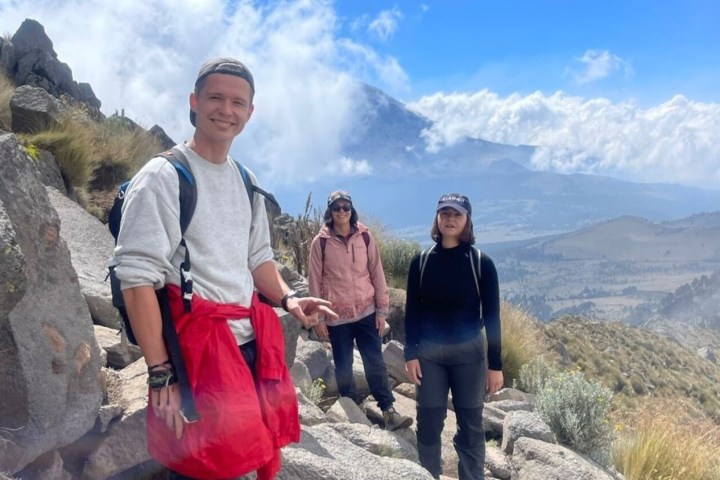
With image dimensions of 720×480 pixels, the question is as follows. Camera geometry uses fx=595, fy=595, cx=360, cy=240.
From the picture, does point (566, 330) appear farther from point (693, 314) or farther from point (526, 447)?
point (693, 314)

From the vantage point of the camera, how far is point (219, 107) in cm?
225

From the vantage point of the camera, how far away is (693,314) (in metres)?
116

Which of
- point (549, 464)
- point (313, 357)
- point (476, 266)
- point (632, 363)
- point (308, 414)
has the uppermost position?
point (476, 266)

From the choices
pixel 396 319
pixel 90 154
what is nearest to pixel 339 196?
pixel 396 319

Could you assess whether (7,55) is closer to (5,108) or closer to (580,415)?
(5,108)

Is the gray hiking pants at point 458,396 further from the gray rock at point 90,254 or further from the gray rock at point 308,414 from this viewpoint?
the gray rock at point 90,254

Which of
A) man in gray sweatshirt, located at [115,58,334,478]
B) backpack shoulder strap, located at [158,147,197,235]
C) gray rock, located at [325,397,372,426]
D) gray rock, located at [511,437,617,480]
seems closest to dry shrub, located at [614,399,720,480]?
gray rock, located at [511,437,617,480]

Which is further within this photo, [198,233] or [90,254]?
[90,254]

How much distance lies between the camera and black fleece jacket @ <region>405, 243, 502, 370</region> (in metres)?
4.19

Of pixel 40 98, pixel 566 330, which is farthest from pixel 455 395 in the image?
pixel 566 330

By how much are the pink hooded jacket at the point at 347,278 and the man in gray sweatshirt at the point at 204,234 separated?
116 inches

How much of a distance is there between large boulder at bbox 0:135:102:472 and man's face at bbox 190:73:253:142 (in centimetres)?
77

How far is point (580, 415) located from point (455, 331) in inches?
92.9

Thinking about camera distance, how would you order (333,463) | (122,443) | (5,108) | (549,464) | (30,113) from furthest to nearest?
(30,113), (5,108), (549,464), (333,463), (122,443)
